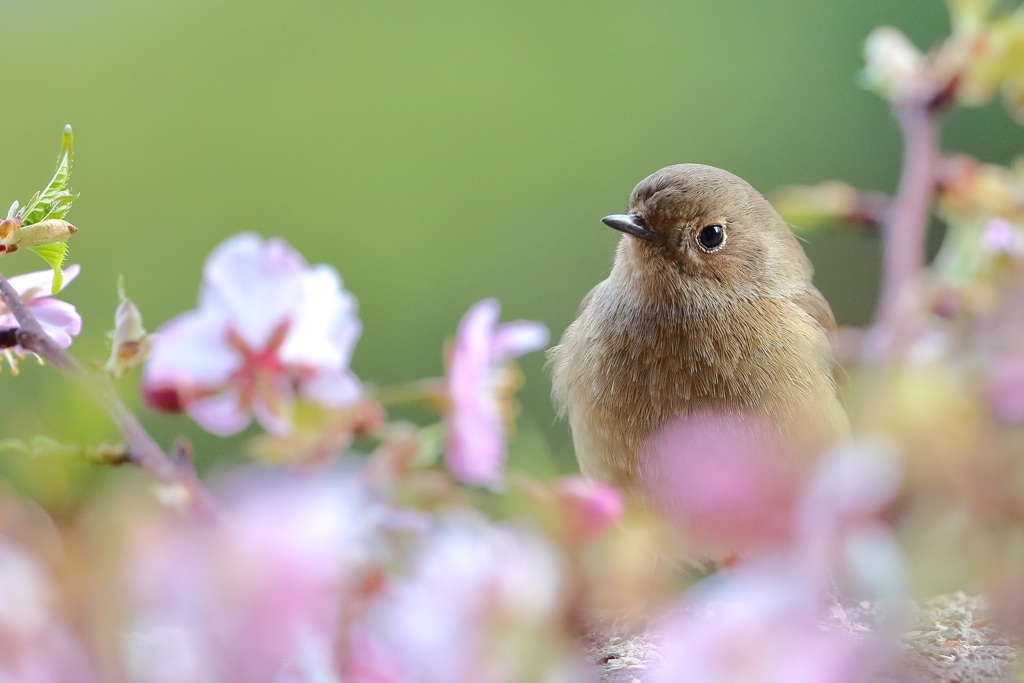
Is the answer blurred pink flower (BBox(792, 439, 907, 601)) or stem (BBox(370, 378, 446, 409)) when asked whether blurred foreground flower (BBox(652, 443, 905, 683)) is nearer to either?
blurred pink flower (BBox(792, 439, 907, 601))

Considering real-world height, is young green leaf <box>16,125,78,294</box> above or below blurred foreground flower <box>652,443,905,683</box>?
below

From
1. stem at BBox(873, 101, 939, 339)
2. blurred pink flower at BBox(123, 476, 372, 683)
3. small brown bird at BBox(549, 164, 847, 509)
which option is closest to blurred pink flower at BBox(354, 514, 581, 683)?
blurred pink flower at BBox(123, 476, 372, 683)

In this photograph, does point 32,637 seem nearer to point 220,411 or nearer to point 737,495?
point 220,411

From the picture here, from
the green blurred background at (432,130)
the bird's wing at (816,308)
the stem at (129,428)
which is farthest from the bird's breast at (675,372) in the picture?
the green blurred background at (432,130)

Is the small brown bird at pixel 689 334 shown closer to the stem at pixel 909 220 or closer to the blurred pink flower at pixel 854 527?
the stem at pixel 909 220

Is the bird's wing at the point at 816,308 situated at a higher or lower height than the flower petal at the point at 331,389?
higher

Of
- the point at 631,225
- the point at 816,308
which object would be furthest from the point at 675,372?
the point at 816,308
